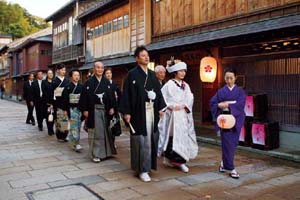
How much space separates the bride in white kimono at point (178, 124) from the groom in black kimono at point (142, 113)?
51cm

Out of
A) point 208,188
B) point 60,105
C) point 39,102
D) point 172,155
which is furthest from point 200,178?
point 39,102

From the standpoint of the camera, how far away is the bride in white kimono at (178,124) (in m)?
6.11

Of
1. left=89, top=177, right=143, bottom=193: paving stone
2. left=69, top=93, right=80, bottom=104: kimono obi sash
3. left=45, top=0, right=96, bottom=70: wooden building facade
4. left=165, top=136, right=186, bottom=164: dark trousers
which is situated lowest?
left=89, top=177, right=143, bottom=193: paving stone

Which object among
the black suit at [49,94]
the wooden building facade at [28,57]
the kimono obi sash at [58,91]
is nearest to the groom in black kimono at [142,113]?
the kimono obi sash at [58,91]

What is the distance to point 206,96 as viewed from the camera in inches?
477

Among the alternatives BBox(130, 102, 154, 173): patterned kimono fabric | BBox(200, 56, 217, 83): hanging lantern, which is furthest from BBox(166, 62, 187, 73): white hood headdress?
BBox(200, 56, 217, 83): hanging lantern

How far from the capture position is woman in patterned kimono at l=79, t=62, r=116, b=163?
22.6ft

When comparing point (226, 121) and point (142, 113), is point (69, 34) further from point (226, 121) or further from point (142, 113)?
point (226, 121)

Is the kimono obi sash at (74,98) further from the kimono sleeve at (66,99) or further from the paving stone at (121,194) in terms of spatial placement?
the paving stone at (121,194)

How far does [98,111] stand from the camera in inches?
274

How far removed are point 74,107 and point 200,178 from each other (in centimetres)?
394

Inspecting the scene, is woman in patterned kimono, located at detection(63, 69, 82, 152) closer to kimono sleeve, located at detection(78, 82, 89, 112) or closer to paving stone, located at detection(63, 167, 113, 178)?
kimono sleeve, located at detection(78, 82, 89, 112)

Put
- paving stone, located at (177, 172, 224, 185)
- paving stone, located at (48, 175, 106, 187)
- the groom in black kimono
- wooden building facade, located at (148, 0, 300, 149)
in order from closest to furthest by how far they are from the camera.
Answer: paving stone, located at (48, 175, 106, 187) → paving stone, located at (177, 172, 224, 185) → the groom in black kimono → wooden building facade, located at (148, 0, 300, 149)

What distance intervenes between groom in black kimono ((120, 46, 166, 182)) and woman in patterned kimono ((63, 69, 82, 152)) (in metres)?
2.84
